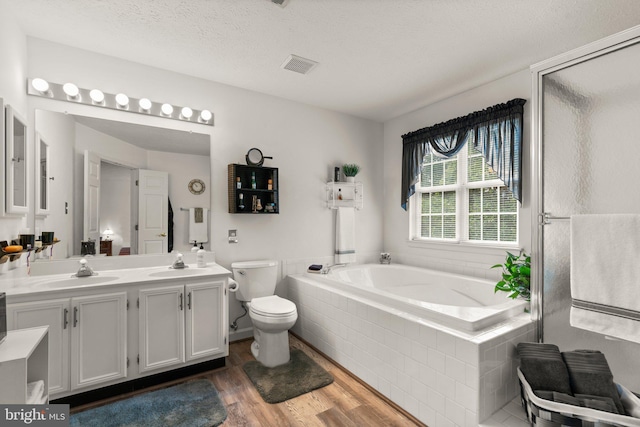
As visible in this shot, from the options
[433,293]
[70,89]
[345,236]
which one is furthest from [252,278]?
[70,89]

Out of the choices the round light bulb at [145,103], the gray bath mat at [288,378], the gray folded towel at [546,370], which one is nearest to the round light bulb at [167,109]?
the round light bulb at [145,103]

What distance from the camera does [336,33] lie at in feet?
7.32

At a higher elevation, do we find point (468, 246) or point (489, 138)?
point (489, 138)

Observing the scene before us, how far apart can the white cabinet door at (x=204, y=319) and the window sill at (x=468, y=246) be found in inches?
92.3

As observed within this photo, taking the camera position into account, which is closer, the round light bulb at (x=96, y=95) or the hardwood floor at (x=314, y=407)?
the hardwood floor at (x=314, y=407)

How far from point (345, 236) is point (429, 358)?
204 centimetres

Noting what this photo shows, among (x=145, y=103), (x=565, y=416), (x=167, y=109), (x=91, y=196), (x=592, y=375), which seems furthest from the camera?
(x=167, y=109)

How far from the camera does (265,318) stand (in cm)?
250

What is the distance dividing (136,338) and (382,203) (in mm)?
3157

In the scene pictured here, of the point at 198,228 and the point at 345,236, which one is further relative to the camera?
the point at 345,236

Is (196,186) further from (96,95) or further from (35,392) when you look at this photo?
(35,392)

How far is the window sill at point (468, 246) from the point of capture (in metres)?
2.91

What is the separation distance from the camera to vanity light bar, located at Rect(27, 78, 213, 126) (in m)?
2.34

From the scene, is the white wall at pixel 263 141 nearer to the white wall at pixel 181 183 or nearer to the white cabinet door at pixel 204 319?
the white wall at pixel 181 183
